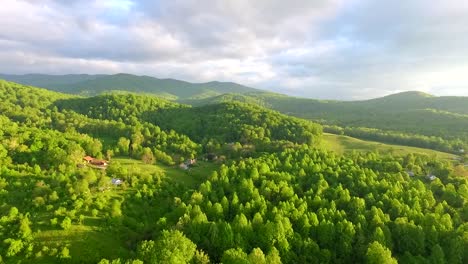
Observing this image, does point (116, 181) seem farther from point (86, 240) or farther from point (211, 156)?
point (211, 156)

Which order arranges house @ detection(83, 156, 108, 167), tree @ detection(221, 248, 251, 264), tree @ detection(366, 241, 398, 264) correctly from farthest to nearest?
house @ detection(83, 156, 108, 167)
tree @ detection(366, 241, 398, 264)
tree @ detection(221, 248, 251, 264)

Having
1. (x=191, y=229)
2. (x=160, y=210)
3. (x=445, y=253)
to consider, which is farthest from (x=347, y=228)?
(x=160, y=210)

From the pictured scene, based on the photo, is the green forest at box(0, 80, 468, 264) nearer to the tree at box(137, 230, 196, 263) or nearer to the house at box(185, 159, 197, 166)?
the tree at box(137, 230, 196, 263)

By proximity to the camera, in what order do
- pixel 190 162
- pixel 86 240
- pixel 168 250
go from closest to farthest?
1. pixel 168 250
2. pixel 86 240
3. pixel 190 162

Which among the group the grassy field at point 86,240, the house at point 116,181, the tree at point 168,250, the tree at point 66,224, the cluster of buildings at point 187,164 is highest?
the tree at point 168,250

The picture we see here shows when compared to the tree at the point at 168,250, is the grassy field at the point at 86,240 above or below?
below

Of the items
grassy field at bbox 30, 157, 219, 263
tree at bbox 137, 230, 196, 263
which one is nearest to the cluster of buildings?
grassy field at bbox 30, 157, 219, 263

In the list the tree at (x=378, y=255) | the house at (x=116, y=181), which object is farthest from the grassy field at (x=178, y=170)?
the tree at (x=378, y=255)

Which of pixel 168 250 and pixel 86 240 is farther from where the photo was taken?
pixel 86 240

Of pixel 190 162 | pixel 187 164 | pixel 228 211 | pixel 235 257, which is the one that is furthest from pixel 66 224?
pixel 190 162

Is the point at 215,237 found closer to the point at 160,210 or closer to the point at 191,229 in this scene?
the point at 191,229

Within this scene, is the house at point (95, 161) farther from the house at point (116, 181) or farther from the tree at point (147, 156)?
the house at point (116, 181)
